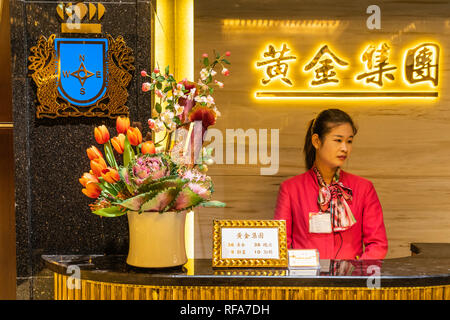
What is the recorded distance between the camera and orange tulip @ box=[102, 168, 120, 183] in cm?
147

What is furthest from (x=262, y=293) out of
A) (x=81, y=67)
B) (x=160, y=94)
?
(x=81, y=67)

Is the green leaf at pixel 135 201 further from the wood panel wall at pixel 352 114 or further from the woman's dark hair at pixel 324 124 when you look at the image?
the wood panel wall at pixel 352 114

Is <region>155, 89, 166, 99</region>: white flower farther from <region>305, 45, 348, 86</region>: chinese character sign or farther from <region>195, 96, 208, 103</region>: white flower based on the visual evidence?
<region>305, 45, 348, 86</region>: chinese character sign

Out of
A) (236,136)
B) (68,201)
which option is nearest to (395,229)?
(236,136)

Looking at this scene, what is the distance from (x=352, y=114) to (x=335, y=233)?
1.02 m

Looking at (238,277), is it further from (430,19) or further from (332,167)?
(430,19)

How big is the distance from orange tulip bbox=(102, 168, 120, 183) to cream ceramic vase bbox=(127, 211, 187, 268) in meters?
0.15

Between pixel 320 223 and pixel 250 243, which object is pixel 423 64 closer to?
pixel 320 223

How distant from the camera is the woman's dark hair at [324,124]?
2.67 m

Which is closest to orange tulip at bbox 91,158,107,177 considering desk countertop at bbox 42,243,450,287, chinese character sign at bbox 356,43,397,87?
desk countertop at bbox 42,243,450,287

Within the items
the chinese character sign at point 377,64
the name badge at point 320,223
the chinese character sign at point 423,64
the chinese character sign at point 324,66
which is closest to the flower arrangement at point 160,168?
the name badge at point 320,223

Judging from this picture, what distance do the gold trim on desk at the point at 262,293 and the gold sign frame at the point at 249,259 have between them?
97mm
